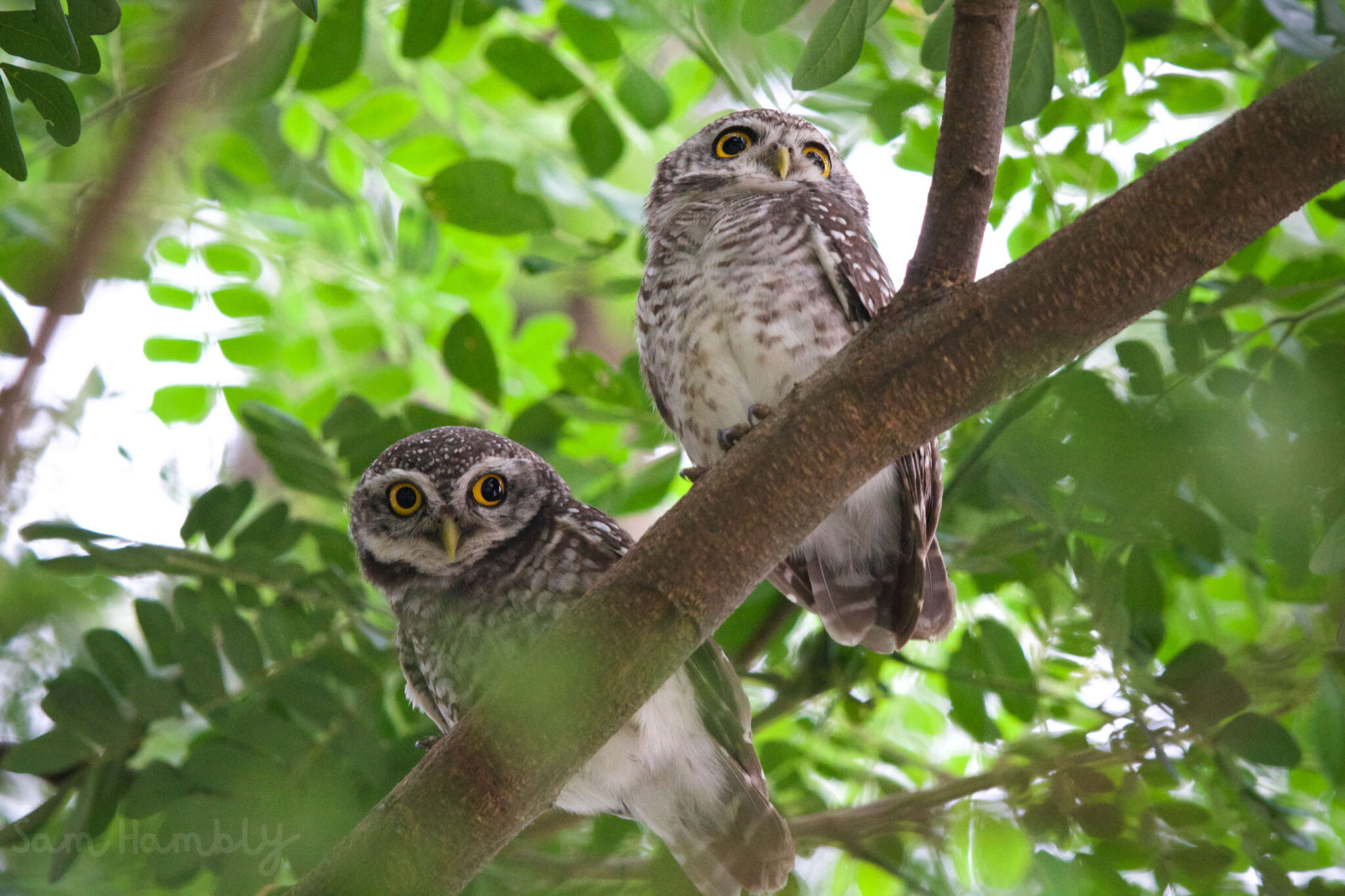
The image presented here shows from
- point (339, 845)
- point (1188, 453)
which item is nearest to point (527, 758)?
point (339, 845)

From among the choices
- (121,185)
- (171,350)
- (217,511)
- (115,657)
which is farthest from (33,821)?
(121,185)

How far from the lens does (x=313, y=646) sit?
2.46 meters

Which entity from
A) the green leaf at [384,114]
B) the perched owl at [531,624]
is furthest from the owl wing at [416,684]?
the green leaf at [384,114]

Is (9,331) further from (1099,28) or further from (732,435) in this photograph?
(1099,28)

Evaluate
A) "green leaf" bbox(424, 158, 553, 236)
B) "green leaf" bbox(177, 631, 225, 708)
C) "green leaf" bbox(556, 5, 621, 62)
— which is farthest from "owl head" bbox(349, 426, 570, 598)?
"green leaf" bbox(556, 5, 621, 62)

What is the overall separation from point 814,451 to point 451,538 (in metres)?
1.13

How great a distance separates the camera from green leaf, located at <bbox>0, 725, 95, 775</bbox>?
2.17 metres

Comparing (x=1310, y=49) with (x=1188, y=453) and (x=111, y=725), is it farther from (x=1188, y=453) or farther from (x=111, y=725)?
(x=111, y=725)

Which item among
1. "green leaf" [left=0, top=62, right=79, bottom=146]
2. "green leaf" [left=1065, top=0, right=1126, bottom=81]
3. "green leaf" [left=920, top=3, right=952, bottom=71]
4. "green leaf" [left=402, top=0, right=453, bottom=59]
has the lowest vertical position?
"green leaf" [left=1065, top=0, right=1126, bottom=81]

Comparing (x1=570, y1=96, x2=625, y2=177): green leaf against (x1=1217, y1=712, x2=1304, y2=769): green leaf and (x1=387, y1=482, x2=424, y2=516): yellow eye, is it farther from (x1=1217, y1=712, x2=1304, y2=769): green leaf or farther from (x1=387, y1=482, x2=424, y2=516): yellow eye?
(x1=1217, y1=712, x2=1304, y2=769): green leaf

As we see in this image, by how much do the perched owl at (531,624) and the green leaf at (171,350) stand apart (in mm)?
749

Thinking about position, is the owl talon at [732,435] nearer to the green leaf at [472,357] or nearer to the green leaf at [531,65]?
the green leaf at [472,357]

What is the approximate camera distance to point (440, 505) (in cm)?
251

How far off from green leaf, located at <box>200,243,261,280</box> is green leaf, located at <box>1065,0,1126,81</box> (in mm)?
2067
